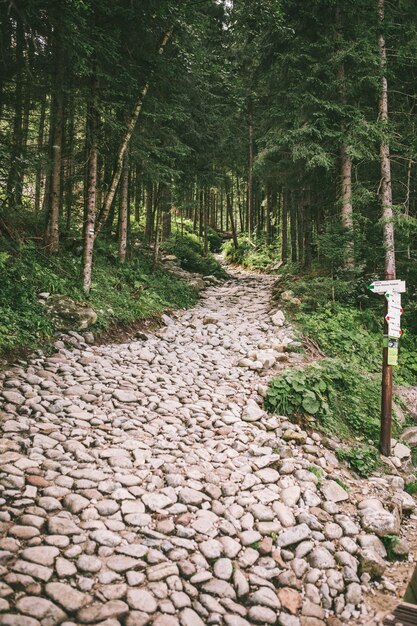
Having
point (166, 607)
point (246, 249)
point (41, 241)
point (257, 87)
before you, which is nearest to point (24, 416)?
point (166, 607)

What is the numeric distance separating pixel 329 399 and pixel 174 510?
3.65 metres

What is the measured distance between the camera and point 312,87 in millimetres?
10688

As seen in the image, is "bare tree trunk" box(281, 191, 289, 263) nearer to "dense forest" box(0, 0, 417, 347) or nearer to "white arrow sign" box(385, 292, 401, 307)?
"dense forest" box(0, 0, 417, 347)

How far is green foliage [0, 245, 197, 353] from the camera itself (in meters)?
6.70

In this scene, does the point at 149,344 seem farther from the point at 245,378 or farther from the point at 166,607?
the point at 166,607

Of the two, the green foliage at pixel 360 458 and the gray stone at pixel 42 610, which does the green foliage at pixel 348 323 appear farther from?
the gray stone at pixel 42 610

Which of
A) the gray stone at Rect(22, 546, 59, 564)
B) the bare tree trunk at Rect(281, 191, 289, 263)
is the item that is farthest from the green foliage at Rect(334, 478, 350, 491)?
the bare tree trunk at Rect(281, 191, 289, 263)

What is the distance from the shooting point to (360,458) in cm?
543

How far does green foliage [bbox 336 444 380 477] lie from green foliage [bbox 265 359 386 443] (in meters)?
0.39

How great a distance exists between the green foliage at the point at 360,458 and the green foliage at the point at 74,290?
5617 millimetres

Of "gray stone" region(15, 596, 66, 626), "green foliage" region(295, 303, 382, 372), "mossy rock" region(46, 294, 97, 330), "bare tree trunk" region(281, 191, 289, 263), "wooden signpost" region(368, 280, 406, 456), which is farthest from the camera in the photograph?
"bare tree trunk" region(281, 191, 289, 263)

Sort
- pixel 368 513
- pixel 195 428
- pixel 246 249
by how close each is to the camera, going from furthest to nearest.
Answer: pixel 246 249, pixel 195 428, pixel 368 513

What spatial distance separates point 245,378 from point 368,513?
3.17 meters

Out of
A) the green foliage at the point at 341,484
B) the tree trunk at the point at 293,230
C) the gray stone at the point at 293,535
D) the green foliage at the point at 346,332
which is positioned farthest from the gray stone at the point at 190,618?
the tree trunk at the point at 293,230
